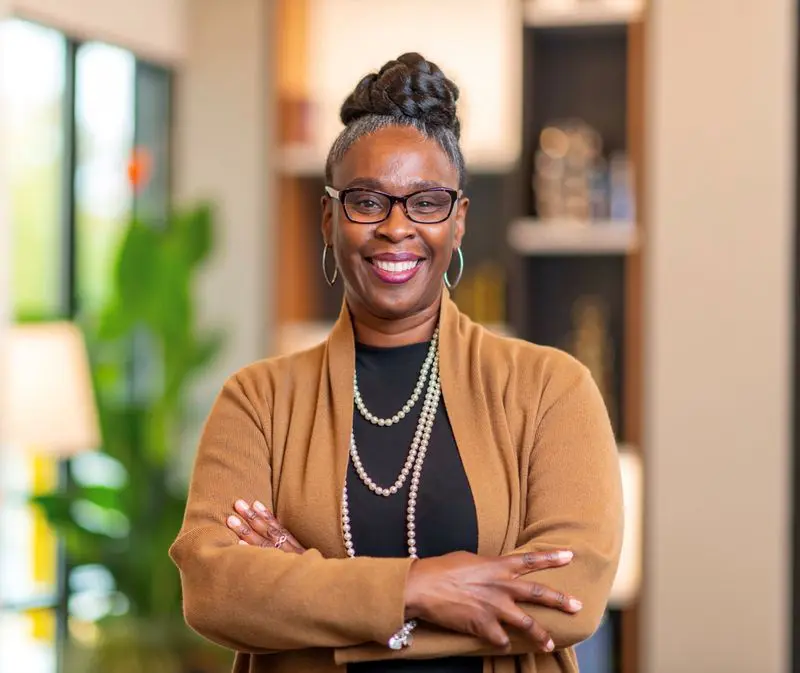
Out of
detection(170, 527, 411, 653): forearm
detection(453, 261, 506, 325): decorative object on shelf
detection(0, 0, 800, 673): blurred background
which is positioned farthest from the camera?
detection(453, 261, 506, 325): decorative object on shelf

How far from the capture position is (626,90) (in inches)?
201

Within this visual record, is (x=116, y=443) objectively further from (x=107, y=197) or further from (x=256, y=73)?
(x=256, y=73)

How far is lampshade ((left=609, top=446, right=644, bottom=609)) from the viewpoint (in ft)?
15.0

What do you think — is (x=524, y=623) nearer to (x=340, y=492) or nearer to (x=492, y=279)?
(x=340, y=492)

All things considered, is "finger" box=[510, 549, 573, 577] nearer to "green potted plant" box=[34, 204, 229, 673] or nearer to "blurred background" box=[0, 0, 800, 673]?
"blurred background" box=[0, 0, 800, 673]

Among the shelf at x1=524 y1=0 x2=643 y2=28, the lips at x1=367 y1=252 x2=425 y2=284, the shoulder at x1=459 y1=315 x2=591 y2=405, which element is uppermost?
the shelf at x1=524 y1=0 x2=643 y2=28

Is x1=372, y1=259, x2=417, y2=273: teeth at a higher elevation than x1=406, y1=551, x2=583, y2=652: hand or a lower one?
higher

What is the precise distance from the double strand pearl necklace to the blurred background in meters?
2.50

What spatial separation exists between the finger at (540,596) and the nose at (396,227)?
43 cm

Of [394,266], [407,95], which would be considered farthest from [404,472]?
[407,95]

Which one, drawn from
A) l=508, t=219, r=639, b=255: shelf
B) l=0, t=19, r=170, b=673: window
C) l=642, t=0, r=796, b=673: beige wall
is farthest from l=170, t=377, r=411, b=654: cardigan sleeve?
l=508, t=219, r=639, b=255: shelf

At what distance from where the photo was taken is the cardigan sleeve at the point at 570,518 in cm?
154

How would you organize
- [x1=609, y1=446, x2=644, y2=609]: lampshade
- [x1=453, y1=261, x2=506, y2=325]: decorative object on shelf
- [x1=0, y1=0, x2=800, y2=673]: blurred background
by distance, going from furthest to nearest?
1. [x1=453, y1=261, x2=506, y2=325]: decorative object on shelf
2. [x1=609, y1=446, x2=644, y2=609]: lampshade
3. [x1=0, y1=0, x2=800, y2=673]: blurred background

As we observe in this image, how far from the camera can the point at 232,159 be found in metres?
5.21
